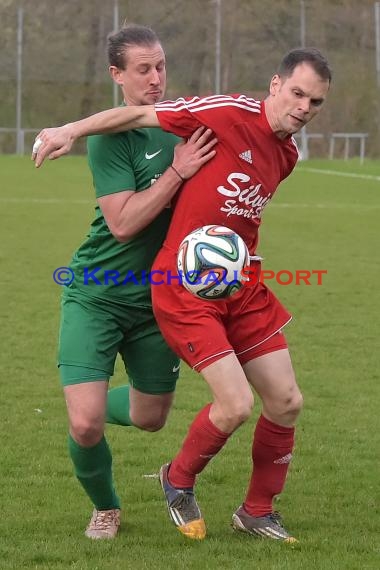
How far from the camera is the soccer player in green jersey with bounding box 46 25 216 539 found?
4.79m

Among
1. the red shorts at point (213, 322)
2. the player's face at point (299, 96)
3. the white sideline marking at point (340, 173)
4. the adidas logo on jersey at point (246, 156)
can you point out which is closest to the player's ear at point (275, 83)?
the player's face at point (299, 96)

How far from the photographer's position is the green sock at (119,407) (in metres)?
5.45

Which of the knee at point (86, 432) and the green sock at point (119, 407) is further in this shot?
the green sock at point (119, 407)

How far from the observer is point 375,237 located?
17359 millimetres

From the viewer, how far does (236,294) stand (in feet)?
15.9

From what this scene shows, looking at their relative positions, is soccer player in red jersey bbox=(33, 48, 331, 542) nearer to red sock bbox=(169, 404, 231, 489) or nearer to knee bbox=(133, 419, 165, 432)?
red sock bbox=(169, 404, 231, 489)

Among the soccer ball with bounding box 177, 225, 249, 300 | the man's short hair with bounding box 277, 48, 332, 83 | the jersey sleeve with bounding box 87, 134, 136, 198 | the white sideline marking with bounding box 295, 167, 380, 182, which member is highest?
the man's short hair with bounding box 277, 48, 332, 83

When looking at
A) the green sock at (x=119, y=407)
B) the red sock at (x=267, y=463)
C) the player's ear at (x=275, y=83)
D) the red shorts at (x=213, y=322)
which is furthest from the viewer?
the green sock at (x=119, y=407)

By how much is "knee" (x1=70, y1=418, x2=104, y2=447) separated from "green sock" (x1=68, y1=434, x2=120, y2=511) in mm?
42

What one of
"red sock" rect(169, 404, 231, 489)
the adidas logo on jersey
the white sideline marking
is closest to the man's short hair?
the adidas logo on jersey

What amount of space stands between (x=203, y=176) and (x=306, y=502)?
1.72 meters

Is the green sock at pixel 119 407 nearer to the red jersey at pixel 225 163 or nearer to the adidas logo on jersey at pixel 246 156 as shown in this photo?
the red jersey at pixel 225 163

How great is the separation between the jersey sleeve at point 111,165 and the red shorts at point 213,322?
1.11ft

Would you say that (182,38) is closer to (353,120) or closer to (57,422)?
(353,120)
